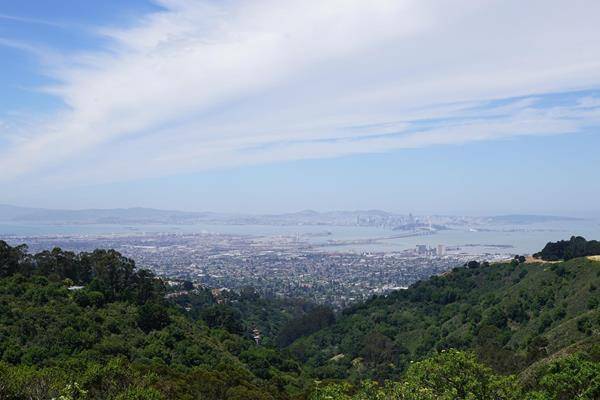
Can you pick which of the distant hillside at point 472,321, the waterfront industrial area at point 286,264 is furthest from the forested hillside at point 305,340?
the waterfront industrial area at point 286,264

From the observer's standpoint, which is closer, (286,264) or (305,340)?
(305,340)

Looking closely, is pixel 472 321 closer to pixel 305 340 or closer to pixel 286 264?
pixel 305 340

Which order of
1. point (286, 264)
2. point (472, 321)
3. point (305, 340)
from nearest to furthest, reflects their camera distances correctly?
point (472, 321)
point (305, 340)
point (286, 264)

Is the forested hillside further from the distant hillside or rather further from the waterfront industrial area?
the waterfront industrial area

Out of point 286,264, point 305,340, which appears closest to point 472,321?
point 305,340

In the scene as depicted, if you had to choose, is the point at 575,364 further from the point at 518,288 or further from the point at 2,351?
the point at 518,288

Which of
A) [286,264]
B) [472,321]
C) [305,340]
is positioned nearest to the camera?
[472,321]
